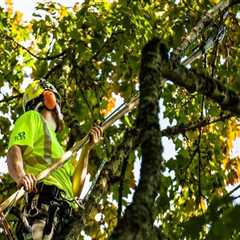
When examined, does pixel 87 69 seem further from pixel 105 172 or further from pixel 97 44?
pixel 105 172

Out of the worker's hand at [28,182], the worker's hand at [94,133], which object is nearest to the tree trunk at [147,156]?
the worker's hand at [28,182]

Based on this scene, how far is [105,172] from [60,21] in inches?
188

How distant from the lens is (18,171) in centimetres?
406

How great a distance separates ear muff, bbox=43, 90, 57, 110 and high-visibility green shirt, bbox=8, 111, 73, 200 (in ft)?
0.78

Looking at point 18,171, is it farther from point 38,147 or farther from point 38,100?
point 38,100

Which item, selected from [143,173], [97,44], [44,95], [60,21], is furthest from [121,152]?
[60,21]

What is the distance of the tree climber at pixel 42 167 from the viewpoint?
13.6 ft

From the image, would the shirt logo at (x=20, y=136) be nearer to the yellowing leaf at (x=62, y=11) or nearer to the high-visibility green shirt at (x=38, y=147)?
the high-visibility green shirt at (x=38, y=147)

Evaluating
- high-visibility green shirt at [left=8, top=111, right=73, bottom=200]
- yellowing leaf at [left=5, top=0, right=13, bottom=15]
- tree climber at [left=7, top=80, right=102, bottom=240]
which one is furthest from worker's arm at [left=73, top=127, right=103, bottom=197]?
yellowing leaf at [left=5, top=0, right=13, bottom=15]

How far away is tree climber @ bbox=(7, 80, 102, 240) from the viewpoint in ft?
13.6

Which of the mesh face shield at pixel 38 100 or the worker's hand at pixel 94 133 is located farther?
the mesh face shield at pixel 38 100

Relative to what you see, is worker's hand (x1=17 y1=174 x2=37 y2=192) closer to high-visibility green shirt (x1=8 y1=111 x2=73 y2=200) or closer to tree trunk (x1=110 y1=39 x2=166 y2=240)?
high-visibility green shirt (x1=8 y1=111 x2=73 y2=200)

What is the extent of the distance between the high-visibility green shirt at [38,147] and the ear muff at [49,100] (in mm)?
238

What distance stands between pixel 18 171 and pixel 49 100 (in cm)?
98
